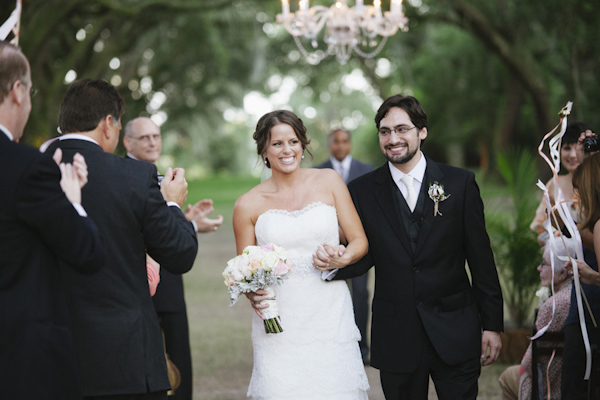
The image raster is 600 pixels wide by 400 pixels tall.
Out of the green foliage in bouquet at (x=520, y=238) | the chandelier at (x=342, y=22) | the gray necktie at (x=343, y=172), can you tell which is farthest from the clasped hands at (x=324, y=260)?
the chandelier at (x=342, y=22)

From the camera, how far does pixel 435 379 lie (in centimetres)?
389

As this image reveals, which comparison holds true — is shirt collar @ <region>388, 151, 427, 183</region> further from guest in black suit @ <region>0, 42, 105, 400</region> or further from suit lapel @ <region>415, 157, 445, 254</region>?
guest in black suit @ <region>0, 42, 105, 400</region>

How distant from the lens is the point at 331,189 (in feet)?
13.8

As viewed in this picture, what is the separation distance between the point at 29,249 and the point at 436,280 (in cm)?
223

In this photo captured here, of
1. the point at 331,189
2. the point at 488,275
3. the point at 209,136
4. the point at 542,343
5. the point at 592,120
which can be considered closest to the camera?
the point at 488,275

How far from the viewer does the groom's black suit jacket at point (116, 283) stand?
3.06m

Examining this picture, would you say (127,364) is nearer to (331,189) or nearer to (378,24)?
(331,189)

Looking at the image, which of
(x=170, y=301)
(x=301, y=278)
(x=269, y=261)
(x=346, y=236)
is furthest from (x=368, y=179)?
(x=170, y=301)

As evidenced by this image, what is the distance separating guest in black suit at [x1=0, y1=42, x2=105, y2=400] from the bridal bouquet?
124 cm

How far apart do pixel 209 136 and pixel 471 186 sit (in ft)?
110

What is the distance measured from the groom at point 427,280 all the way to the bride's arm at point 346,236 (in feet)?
0.20

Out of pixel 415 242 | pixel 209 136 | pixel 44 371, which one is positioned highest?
pixel 209 136

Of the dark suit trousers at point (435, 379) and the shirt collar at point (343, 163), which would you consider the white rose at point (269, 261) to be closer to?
the dark suit trousers at point (435, 379)

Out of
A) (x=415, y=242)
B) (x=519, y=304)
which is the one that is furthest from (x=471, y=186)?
(x=519, y=304)
